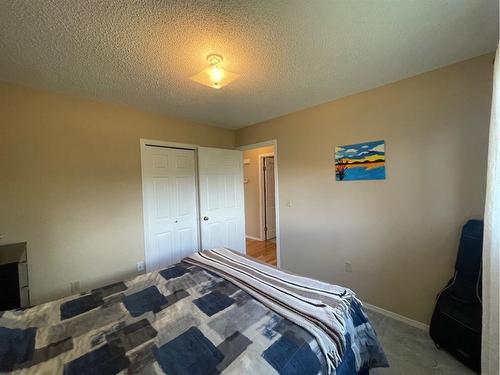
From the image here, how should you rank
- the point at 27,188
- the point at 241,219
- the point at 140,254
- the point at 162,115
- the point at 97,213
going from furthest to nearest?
the point at 241,219, the point at 162,115, the point at 140,254, the point at 97,213, the point at 27,188

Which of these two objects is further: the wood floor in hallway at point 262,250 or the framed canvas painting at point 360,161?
the wood floor in hallway at point 262,250

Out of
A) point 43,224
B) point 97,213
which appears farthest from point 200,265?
point 43,224

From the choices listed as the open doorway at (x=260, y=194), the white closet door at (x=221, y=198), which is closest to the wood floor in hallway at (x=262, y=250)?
the open doorway at (x=260, y=194)

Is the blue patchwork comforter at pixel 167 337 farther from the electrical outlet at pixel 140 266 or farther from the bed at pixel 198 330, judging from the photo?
the electrical outlet at pixel 140 266

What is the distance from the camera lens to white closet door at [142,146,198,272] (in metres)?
2.60

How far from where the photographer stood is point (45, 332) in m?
1.01

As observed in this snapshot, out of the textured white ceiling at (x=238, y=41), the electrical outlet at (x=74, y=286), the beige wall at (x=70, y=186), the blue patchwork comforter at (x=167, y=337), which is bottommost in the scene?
the electrical outlet at (x=74, y=286)

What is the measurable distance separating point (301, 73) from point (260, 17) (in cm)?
72

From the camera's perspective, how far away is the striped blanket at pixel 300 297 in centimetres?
98

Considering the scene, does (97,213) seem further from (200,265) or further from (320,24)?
(320,24)

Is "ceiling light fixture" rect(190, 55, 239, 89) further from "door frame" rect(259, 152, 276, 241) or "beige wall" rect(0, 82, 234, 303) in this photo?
"door frame" rect(259, 152, 276, 241)

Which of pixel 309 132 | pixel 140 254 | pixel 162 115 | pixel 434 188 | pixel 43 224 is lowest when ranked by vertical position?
pixel 140 254

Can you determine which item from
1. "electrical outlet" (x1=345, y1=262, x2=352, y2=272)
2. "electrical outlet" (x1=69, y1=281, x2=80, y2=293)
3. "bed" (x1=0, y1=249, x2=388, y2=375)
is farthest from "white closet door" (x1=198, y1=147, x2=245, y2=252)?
"electrical outlet" (x1=345, y1=262, x2=352, y2=272)

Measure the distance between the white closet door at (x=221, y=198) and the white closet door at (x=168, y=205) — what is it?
0.20 metres
